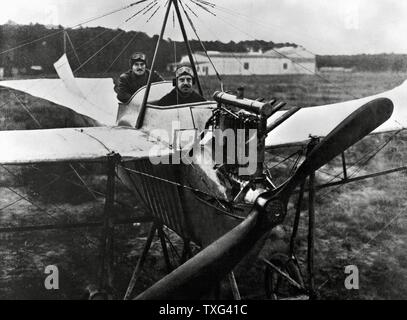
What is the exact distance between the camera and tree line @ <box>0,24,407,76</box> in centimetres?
1666

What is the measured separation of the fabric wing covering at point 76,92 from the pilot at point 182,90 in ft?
15.3

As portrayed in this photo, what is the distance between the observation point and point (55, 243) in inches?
336

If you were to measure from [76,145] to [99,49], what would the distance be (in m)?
9.23

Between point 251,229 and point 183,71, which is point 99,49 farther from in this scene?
point 251,229

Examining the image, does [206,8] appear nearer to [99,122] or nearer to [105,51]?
[99,122]

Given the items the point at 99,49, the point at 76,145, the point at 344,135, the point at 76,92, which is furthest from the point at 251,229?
the point at 99,49

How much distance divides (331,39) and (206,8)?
4.59 metres

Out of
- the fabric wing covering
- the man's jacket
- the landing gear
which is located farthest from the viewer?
the fabric wing covering

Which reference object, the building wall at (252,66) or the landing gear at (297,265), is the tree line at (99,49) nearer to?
the building wall at (252,66)

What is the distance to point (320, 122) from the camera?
7707mm

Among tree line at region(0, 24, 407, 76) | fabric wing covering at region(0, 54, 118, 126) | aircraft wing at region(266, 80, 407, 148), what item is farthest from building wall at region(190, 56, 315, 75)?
aircraft wing at region(266, 80, 407, 148)

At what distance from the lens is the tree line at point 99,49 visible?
16.7m

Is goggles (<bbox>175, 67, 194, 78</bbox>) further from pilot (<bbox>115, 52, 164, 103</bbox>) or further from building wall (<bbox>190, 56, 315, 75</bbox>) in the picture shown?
building wall (<bbox>190, 56, 315, 75</bbox>)

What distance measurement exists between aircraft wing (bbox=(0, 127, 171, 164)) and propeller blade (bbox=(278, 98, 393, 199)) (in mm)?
1905
